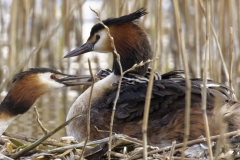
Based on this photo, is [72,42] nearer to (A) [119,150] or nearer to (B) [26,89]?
(B) [26,89]

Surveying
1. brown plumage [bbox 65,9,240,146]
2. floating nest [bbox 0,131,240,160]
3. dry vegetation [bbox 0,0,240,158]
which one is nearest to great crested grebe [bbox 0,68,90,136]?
floating nest [bbox 0,131,240,160]

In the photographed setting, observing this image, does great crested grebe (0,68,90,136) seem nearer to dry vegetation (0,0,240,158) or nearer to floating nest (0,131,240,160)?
floating nest (0,131,240,160)

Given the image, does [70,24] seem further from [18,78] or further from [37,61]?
[18,78]

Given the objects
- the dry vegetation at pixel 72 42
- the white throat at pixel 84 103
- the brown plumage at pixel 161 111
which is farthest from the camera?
the dry vegetation at pixel 72 42

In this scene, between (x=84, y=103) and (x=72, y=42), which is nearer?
(x=84, y=103)

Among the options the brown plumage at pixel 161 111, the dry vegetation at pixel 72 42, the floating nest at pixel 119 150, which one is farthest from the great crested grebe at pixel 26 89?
the dry vegetation at pixel 72 42

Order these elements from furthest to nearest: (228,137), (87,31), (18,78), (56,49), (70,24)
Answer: (87,31) → (56,49) → (70,24) → (18,78) → (228,137)

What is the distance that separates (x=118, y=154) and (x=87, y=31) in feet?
27.5

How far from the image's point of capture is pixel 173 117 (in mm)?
5250

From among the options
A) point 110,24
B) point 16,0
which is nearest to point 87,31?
point 16,0

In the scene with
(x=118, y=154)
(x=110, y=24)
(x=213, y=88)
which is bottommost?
(x=118, y=154)

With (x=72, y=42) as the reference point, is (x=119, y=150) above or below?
below

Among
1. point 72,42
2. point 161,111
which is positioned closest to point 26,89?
point 161,111

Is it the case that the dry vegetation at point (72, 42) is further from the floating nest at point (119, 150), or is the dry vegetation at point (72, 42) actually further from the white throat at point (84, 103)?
the floating nest at point (119, 150)
